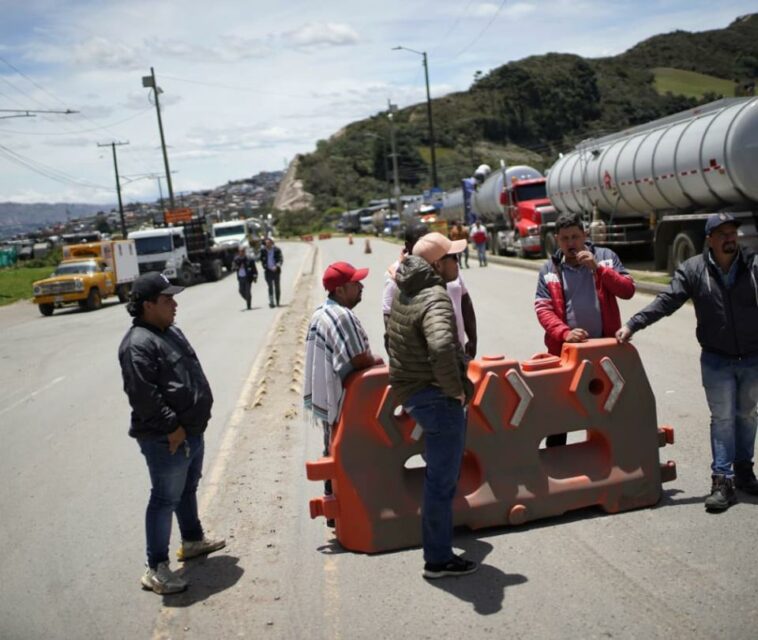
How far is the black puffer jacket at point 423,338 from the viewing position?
14.4 ft

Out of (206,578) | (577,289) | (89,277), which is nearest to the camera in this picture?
(206,578)

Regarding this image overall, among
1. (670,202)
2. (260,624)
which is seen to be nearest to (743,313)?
(260,624)

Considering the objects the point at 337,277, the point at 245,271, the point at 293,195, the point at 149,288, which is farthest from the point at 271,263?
the point at 293,195

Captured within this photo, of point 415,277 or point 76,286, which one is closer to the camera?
point 415,277

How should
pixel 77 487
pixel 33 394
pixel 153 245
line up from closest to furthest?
pixel 77 487 < pixel 33 394 < pixel 153 245

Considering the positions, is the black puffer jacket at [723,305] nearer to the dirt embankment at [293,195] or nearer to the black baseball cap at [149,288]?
the black baseball cap at [149,288]

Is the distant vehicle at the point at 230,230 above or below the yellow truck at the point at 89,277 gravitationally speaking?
above

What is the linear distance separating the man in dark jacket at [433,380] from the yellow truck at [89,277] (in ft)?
92.6

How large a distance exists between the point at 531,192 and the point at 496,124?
105 metres

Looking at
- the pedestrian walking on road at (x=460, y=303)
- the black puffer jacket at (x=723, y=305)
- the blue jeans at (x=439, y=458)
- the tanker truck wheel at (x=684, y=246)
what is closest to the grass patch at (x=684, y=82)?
the tanker truck wheel at (x=684, y=246)

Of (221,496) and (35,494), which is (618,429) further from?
(35,494)

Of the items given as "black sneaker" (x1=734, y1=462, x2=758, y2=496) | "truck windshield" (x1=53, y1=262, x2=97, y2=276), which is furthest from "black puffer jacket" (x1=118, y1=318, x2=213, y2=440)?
"truck windshield" (x1=53, y1=262, x2=97, y2=276)

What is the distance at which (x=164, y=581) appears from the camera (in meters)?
4.96

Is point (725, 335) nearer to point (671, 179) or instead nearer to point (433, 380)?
point (433, 380)
